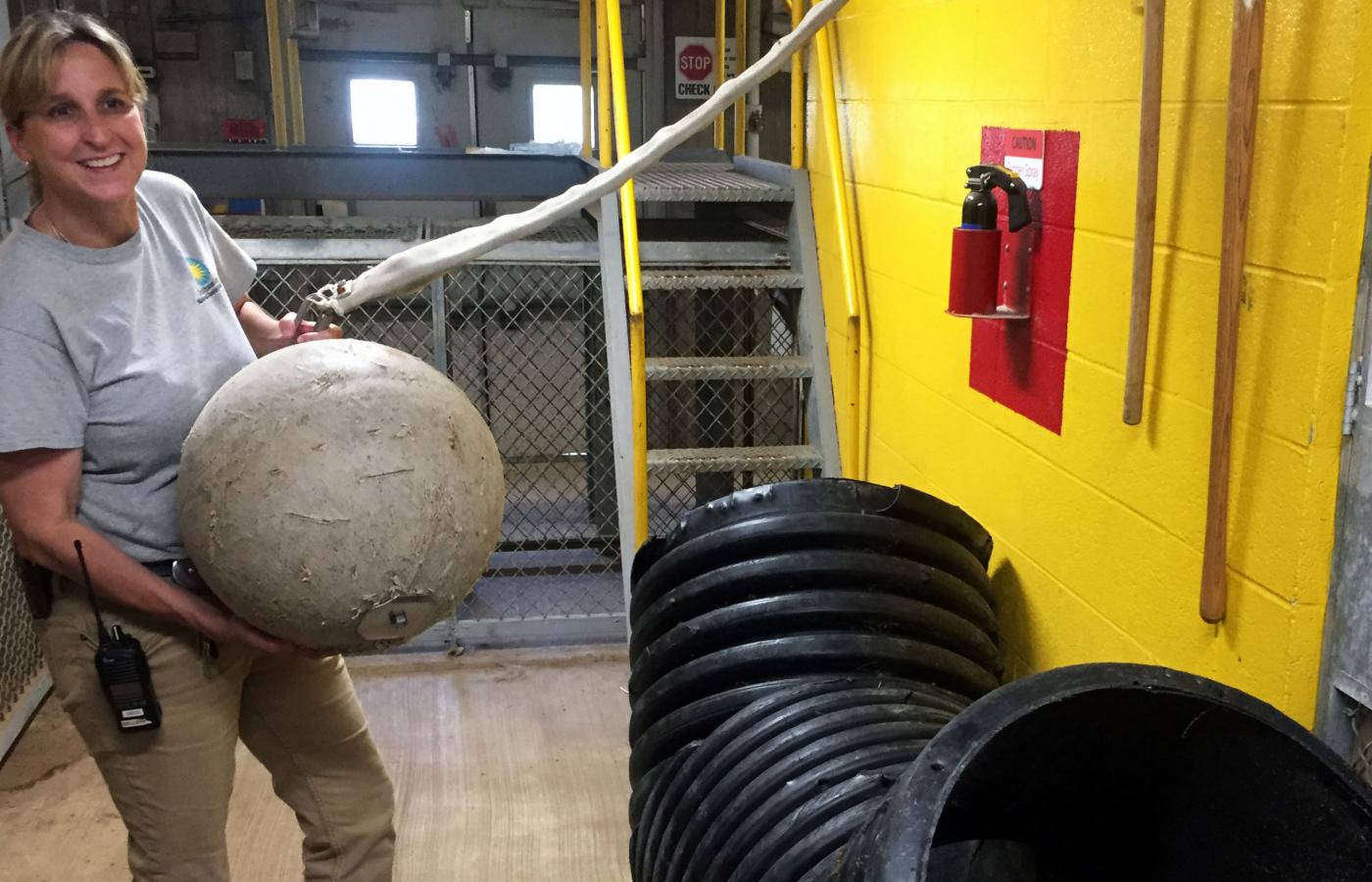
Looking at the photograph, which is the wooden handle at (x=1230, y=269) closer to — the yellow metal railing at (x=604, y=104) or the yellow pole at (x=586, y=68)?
the yellow metal railing at (x=604, y=104)

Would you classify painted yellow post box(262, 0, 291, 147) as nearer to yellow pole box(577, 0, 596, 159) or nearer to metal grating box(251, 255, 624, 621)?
metal grating box(251, 255, 624, 621)

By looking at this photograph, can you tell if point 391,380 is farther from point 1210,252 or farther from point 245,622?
point 1210,252

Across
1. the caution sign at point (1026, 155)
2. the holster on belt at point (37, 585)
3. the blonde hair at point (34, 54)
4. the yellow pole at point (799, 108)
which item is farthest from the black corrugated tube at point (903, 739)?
the yellow pole at point (799, 108)

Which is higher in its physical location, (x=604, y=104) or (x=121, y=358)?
(x=604, y=104)

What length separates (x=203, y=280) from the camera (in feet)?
5.98

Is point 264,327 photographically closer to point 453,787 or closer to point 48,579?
point 48,579

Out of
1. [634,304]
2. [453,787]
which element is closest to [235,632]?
[453,787]

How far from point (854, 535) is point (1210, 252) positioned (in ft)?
2.64

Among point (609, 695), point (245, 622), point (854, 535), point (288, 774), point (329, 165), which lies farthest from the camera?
point (329, 165)

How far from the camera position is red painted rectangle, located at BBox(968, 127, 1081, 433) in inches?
82.5

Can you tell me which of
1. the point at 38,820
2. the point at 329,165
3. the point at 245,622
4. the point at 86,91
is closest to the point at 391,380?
the point at 245,622

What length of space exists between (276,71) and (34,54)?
5338mm

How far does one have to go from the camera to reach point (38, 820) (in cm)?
290

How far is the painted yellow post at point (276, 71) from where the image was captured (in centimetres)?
637
